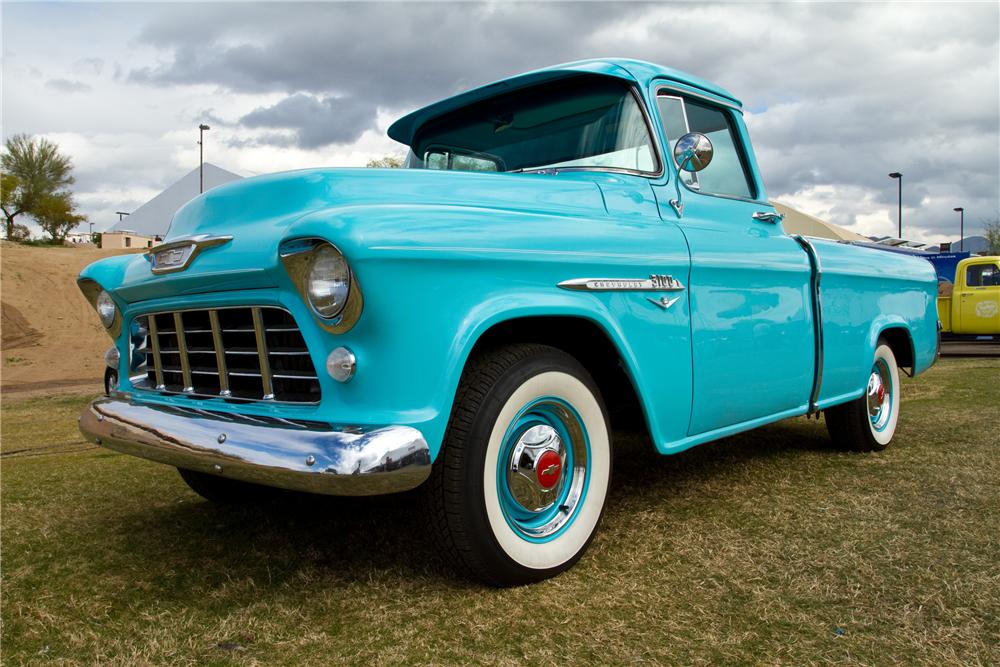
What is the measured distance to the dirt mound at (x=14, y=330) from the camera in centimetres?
1701

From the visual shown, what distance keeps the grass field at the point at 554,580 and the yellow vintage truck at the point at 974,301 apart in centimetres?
1081

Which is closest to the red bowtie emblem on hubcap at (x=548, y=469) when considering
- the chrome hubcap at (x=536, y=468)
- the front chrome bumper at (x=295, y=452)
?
the chrome hubcap at (x=536, y=468)

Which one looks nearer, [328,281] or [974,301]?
[328,281]

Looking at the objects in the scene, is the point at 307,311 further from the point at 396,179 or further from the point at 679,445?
the point at 679,445

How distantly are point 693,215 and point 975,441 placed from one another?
101 inches

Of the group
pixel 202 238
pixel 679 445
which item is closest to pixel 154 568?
pixel 202 238

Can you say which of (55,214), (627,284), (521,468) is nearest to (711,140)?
(627,284)

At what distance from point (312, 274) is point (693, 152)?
1.66 metres

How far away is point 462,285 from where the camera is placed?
216cm

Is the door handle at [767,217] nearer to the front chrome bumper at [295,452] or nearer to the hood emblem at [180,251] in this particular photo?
the front chrome bumper at [295,452]

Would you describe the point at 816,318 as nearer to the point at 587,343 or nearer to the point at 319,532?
the point at 587,343

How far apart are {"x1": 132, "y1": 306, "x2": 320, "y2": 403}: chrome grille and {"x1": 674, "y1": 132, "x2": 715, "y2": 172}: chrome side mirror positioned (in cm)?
169

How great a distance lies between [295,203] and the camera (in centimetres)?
235

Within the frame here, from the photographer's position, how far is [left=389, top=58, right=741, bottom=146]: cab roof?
3.04 m
